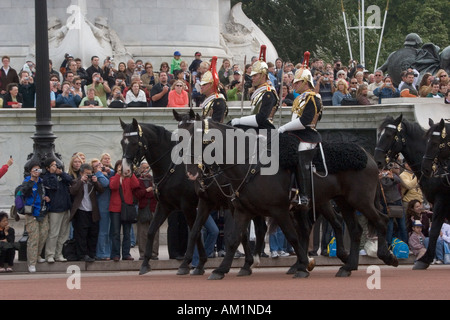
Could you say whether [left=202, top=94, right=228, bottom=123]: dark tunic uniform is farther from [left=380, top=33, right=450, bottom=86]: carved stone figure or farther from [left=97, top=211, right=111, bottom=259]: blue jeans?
[left=380, top=33, right=450, bottom=86]: carved stone figure

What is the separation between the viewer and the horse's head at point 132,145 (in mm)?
21344

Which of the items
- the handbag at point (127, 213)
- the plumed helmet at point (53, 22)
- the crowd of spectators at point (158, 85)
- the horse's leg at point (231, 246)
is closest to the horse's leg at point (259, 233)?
the horse's leg at point (231, 246)

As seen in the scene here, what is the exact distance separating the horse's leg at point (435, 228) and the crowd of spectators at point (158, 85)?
565 cm

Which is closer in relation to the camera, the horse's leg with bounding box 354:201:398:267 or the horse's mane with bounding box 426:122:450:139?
the horse's leg with bounding box 354:201:398:267

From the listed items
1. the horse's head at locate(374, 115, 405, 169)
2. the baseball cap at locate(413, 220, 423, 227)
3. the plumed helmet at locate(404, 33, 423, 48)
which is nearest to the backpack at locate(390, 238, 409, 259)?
the baseball cap at locate(413, 220, 423, 227)

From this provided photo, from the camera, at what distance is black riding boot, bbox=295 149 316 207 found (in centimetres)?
2020

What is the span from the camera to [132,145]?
21.5 meters

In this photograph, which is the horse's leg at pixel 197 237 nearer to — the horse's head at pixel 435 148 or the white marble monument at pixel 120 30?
the horse's head at pixel 435 148

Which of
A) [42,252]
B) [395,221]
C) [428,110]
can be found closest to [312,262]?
[395,221]

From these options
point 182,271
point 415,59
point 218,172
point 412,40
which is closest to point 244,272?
point 182,271

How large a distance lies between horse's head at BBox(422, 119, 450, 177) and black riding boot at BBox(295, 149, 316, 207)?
2304 mm

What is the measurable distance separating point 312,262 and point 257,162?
1.82m

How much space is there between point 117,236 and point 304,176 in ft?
15.7

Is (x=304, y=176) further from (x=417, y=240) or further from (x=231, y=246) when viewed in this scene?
(x=417, y=240)
